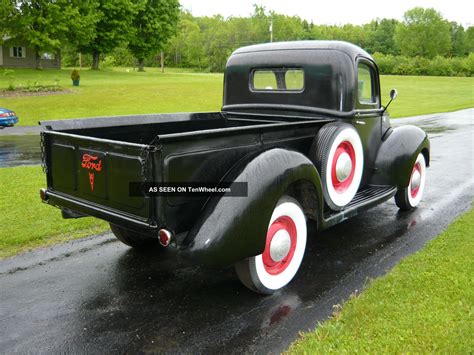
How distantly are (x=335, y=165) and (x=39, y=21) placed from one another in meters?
37.0

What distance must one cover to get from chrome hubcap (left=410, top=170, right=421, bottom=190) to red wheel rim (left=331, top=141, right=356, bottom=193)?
1.68m

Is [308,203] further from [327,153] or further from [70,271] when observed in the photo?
[70,271]

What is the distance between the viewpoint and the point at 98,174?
3463 mm

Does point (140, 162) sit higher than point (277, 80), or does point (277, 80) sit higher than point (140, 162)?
point (277, 80)

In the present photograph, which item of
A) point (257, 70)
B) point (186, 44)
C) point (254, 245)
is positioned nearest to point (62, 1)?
point (257, 70)

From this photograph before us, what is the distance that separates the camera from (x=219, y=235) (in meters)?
3.12

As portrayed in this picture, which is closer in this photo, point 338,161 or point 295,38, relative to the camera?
point 338,161

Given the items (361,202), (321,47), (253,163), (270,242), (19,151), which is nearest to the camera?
(253,163)

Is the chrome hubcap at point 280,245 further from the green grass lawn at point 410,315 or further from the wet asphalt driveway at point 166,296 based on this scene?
the green grass lawn at point 410,315

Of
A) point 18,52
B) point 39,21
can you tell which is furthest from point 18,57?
point 39,21

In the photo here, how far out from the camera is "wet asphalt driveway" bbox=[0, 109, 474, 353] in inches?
119

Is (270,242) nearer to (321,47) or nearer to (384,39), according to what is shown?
(321,47)

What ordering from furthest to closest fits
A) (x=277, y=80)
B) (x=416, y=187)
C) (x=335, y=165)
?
(x=416, y=187), (x=277, y=80), (x=335, y=165)

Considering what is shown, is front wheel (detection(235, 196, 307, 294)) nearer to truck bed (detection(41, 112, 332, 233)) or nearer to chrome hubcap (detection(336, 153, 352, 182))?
truck bed (detection(41, 112, 332, 233))
